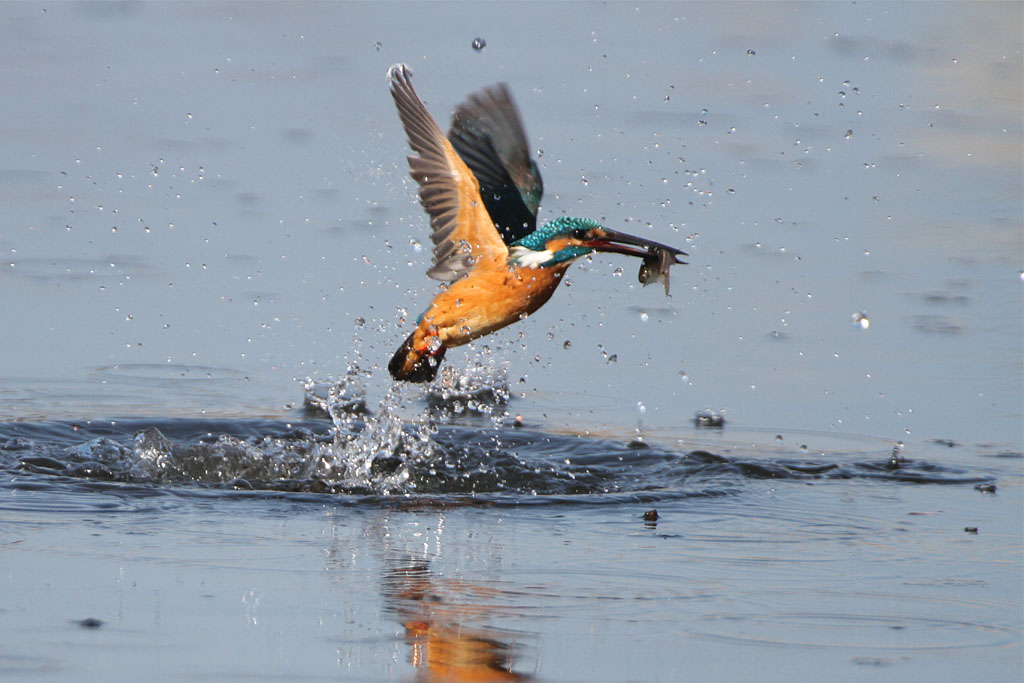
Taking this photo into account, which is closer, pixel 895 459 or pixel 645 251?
pixel 645 251

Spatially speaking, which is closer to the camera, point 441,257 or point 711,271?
point 441,257

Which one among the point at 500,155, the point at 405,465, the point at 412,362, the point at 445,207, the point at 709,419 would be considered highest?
the point at 500,155

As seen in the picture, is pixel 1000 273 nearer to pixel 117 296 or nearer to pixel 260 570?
pixel 117 296

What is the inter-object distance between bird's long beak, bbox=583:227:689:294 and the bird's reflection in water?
5.18 ft

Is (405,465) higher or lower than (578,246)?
lower

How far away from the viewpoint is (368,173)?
29.4 ft

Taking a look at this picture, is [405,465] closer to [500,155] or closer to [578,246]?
[578,246]

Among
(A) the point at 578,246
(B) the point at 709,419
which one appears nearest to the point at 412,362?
(A) the point at 578,246

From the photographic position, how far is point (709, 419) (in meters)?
5.93

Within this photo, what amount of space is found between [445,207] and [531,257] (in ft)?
1.09

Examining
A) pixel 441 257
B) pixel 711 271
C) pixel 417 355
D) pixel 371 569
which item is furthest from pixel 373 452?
pixel 711 271

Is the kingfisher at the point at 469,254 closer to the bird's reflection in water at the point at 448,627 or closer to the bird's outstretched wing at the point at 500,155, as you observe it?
the bird's outstretched wing at the point at 500,155

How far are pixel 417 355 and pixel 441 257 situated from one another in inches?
12.9

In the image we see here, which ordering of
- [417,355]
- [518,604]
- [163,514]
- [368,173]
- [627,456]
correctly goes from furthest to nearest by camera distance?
1. [368,173]
2. [627,456]
3. [417,355]
4. [163,514]
5. [518,604]
